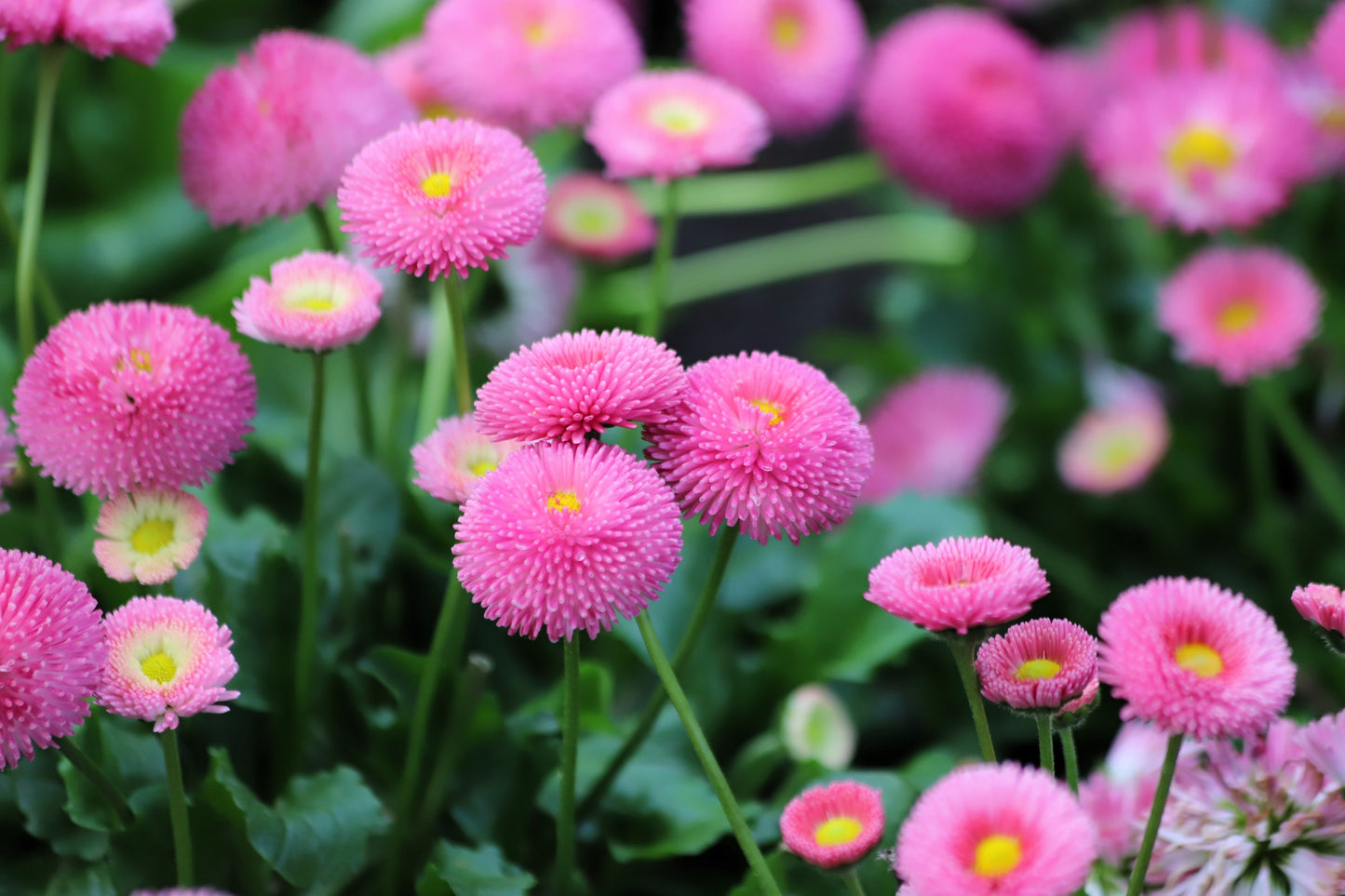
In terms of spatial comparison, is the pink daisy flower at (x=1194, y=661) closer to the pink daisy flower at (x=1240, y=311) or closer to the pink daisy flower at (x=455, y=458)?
the pink daisy flower at (x=455, y=458)

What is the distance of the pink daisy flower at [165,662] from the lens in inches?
14.8

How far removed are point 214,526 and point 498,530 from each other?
298 millimetres

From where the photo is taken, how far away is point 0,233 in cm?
86

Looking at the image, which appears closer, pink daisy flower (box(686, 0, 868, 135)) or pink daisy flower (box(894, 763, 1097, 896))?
pink daisy flower (box(894, 763, 1097, 896))

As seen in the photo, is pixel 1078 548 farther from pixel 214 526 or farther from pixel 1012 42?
pixel 214 526

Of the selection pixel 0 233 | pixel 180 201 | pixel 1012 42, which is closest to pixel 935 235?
pixel 1012 42

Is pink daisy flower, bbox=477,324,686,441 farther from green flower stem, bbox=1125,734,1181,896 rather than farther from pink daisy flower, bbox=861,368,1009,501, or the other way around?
pink daisy flower, bbox=861,368,1009,501

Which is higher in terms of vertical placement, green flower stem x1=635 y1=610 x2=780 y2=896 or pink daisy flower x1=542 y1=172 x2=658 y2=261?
Result: pink daisy flower x1=542 y1=172 x2=658 y2=261

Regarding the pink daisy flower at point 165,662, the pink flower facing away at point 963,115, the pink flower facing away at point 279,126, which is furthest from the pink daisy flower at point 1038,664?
the pink flower facing away at point 963,115

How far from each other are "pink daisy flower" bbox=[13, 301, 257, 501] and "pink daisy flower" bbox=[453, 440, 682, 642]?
142 millimetres

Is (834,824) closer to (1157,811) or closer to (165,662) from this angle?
(1157,811)

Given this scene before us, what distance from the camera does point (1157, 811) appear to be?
15.1 inches

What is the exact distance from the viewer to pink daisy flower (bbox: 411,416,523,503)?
0.43 m

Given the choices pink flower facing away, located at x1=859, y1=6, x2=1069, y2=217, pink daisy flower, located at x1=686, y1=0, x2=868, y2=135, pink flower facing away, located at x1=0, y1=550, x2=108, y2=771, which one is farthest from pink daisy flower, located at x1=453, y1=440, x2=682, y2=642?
pink flower facing away, located at x1=859, y1=6, x2=1069, y2=217
